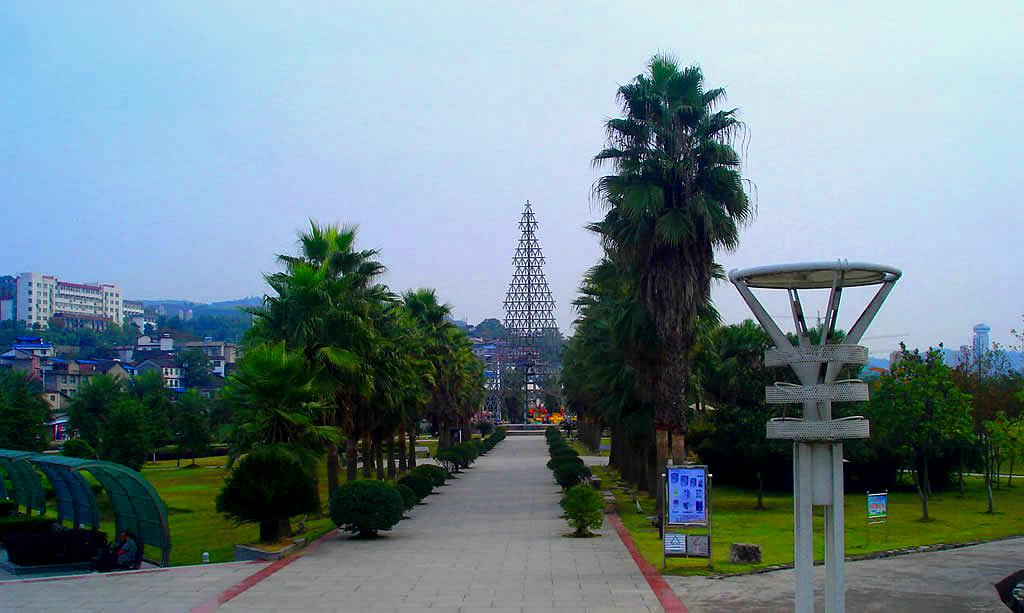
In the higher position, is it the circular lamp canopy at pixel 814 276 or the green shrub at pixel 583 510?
the circular lamp canopy at pixel 814 276

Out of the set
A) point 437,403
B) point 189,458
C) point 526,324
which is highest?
point 526,324

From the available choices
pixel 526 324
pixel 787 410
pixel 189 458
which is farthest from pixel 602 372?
pixel 526 324

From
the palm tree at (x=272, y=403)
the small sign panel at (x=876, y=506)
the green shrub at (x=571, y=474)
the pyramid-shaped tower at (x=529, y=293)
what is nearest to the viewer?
the small sign panel at (x=876, y=506)

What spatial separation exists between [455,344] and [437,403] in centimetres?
408

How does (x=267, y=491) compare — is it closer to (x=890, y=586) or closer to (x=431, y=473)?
(x=890, y=586)

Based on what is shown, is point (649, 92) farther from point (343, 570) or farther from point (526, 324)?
point (526, 324)

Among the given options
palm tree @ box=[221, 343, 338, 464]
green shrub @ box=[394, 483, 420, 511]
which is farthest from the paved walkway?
palm tree @ box=[221, 343, 338, 464]

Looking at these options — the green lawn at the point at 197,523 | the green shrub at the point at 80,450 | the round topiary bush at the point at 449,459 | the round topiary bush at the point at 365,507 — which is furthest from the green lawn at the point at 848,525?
the green shrub at the point at 80,450

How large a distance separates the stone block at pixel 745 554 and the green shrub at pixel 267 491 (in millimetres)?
9285

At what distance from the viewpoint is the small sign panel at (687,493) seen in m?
19.9

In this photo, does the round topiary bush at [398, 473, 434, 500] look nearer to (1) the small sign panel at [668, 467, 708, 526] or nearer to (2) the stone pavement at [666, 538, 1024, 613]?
(1) the small sign panel at [668, 467, 708, 526]

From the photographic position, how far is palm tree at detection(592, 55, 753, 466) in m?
25.9

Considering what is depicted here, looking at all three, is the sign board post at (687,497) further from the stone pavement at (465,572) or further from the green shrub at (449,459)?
the green shrub at (449,459)

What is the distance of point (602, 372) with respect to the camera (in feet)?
116
